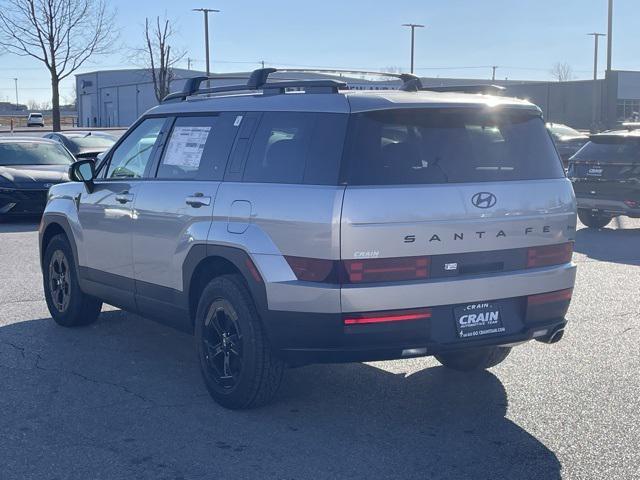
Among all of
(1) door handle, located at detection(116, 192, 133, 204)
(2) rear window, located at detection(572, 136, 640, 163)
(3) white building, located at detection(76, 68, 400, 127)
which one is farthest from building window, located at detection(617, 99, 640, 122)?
(1) door handle, located at detection(116, 192, 133, 204)

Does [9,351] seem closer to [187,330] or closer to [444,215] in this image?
[187,330]

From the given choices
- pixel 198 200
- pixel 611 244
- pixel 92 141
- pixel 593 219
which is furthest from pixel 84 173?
pixel 92 141

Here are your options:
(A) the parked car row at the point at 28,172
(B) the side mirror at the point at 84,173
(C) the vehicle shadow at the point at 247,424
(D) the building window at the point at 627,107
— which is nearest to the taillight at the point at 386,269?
(C) the vehicle shadow at the point at 247,424

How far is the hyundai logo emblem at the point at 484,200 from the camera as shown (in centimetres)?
529

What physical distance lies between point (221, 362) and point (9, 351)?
2.16m

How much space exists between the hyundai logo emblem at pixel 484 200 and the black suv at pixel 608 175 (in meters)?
9.78

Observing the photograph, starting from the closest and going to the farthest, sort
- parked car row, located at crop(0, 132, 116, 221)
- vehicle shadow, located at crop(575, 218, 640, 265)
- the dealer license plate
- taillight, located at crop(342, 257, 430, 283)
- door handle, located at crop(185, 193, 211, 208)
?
taillight, located at crop(342, 257, 430, 283) < the dealer license plate < door handle, located at crop(185, 193, 211, 208) < vehicle shadow, located at crop(575, 218, 640, 265) < parked car row, located at crop(0, 132, 116, 221)

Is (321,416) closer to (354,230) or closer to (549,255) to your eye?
(354,230)

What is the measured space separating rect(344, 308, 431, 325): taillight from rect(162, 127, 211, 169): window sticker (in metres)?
1.76

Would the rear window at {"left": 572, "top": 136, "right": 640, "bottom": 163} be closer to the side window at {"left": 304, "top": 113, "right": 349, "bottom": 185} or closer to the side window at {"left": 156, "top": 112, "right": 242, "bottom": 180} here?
the side window at {"left": 156, "top": 112, "right": 242, "bottom": 180}

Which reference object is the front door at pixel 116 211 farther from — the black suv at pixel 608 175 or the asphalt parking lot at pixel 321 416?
the black suv at pixel 608 175

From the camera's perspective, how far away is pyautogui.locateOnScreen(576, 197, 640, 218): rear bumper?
1443 centimetres

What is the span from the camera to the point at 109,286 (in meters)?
7.19

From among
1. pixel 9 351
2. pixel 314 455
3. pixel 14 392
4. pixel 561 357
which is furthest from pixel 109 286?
pixel 561 357
